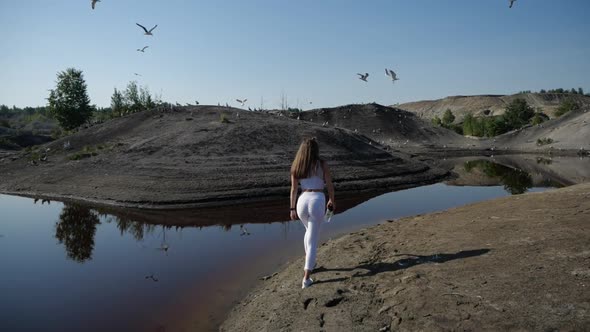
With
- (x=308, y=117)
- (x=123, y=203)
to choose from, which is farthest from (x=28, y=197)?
(x=308, y=117)

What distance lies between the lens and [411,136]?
78.2 metres

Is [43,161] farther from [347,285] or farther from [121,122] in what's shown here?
[347,285]

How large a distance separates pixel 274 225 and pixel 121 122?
107ft

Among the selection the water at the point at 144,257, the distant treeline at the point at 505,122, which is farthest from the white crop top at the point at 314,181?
the distant treeline at the point at 505,122

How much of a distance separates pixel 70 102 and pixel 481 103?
15324 cm

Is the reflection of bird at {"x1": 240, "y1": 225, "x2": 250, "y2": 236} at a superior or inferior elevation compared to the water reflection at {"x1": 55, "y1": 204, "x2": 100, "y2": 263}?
inferior

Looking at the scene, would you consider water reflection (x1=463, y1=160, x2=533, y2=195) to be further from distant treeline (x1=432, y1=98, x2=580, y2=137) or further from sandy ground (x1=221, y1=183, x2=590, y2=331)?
distant treeline (x1=432, y1=98, x2=580, y2=137)

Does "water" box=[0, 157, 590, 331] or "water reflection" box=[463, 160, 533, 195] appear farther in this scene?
"water reflection" box=[463, 160, 533, 195]

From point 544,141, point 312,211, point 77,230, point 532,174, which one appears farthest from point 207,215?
point 544,141

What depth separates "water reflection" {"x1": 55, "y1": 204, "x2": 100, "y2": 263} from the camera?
47.5 ft

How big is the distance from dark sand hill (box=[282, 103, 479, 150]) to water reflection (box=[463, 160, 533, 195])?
26.4 metres

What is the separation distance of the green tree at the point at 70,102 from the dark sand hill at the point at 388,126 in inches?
1516

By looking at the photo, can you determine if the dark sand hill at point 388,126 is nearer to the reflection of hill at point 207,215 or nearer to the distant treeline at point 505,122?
the distant treeline at point 505,122

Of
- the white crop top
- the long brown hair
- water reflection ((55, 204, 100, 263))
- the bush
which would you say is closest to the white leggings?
the white crop top
